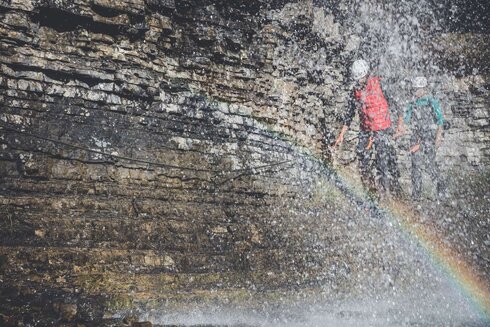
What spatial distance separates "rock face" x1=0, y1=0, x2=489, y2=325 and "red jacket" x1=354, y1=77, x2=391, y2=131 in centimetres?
152

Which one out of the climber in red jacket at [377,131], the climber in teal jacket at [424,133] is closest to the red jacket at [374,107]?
the climber in red jacket at [377,131]

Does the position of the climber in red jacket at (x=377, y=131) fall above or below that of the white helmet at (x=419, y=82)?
below

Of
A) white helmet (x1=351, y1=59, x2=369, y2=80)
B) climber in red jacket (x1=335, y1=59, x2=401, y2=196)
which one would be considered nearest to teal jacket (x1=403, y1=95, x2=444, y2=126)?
climber in red jacket (x1=335, y1=59, x2=401, y2=196)

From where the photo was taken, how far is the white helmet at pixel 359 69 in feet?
28.4

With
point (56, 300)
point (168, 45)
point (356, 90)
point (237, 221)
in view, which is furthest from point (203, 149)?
point (356, 90)

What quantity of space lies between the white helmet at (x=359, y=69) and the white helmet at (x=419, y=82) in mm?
2040

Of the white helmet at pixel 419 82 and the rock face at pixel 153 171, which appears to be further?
the white helmet at pixel 419 82

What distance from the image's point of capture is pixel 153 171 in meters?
5.31

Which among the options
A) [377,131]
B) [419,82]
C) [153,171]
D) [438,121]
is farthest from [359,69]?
[153,171]

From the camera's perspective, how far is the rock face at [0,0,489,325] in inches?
160

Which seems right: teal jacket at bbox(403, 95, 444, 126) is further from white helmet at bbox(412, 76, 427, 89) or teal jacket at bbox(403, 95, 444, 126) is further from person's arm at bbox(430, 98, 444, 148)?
white helmet at bbox(412, 76, 427, 89)

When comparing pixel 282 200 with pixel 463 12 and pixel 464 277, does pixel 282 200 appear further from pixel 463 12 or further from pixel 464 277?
pixel 463 12

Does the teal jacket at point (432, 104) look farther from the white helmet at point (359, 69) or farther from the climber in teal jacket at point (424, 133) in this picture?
the white helmet at point (359, 69)

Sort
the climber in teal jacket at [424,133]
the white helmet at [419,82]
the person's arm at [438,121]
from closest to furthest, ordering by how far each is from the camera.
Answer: the person's arm at [438,121] → the climber in teal jacket at [424,133] → the white helmet at [419,82]
